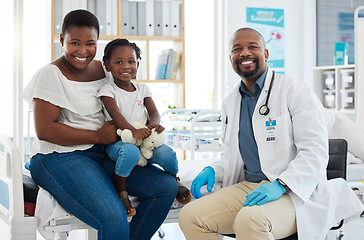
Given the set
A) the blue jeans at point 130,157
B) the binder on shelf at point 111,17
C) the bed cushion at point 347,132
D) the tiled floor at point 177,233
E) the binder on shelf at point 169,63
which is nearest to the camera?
the blue jeans at point 130,157

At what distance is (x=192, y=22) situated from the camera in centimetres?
536

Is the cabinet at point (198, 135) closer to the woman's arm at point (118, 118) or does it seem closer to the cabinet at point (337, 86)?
the cabinet at point (337, 86)

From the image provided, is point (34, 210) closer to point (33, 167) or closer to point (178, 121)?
point (33, 167)

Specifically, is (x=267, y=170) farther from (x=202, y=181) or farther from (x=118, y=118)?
(x=118, y=118)

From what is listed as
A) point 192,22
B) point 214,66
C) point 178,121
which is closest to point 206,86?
point 214,66

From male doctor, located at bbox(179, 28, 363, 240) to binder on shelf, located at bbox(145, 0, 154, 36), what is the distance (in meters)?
2.65

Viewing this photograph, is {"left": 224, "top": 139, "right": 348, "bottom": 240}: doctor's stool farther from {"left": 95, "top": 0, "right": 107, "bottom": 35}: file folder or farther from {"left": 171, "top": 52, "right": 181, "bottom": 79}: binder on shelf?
{"left": 95, "top": 0, "right": 107, "bottom": 35}: file folder

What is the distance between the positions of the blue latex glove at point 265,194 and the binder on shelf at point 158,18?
3160 millimetres

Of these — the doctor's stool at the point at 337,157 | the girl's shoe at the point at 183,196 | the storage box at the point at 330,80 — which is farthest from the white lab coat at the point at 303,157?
the storage box at the point at 330,80

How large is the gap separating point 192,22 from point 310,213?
4107mm

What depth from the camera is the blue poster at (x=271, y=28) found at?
17.3 ft

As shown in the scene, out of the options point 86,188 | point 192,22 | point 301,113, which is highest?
point 192,22

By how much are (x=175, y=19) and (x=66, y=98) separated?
9.68 feet

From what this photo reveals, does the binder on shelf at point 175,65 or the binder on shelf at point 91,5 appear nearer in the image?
the binder on shelf at point 91,5
